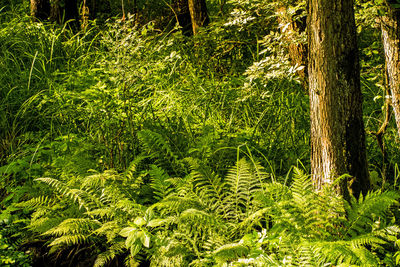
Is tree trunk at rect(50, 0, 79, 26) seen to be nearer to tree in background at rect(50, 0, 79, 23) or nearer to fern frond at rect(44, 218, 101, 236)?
tree in background at rect(50, 0, 79, 23)

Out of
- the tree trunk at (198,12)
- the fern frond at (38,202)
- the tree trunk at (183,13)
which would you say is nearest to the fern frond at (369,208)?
the fern frond at (38,202)

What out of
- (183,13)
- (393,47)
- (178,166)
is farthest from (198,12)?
(393,47)

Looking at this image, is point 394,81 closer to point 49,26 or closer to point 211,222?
point 211,222

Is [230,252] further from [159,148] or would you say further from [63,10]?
[63,10]

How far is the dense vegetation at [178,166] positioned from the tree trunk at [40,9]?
1327mm

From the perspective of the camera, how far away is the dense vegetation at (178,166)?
2.28 meters

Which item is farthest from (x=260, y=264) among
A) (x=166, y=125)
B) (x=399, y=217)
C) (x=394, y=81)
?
(x=166, y=125)

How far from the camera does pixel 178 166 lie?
336 cm

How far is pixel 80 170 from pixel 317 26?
201 centimetres

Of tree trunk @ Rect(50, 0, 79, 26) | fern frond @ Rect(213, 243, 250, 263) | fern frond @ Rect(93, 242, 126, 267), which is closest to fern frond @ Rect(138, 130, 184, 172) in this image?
fern frond @ Rect(93, 242, 126, 267)

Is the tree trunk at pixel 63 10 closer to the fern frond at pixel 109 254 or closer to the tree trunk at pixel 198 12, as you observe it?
the tree trunk at pixel 198 12

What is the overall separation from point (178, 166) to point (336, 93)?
4.91 ft

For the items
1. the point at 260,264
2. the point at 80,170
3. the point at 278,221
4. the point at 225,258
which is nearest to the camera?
the point at 260,264

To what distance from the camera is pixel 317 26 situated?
92.7 inches
